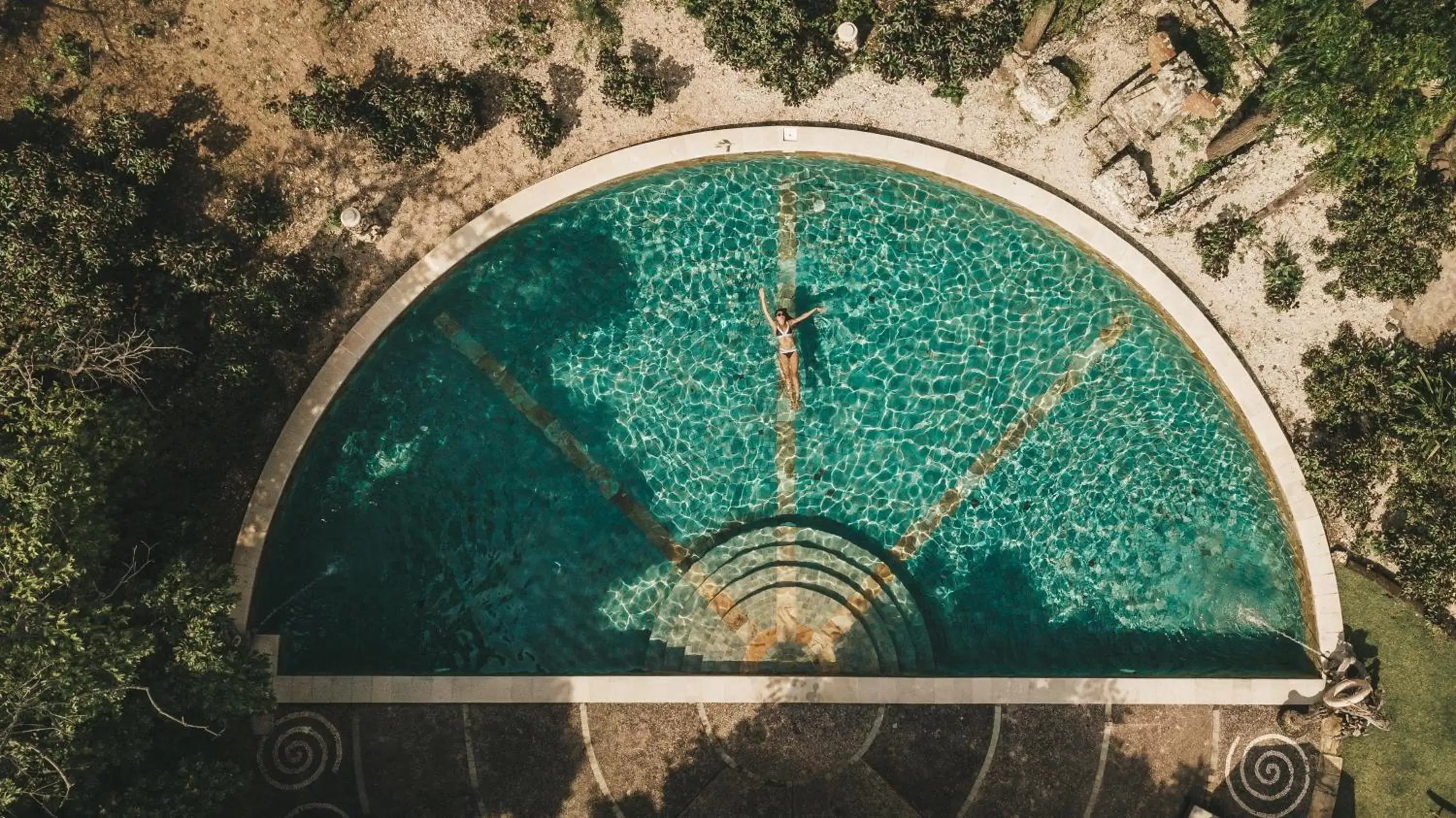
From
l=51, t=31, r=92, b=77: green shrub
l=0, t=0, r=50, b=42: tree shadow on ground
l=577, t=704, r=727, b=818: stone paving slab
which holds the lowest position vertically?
l=577, t=704, r=727, b=818: stone paving slab

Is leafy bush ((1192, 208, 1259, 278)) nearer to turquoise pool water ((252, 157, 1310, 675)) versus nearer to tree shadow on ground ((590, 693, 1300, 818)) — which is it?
turquoise pool water ((252, 157, 1310, 675))

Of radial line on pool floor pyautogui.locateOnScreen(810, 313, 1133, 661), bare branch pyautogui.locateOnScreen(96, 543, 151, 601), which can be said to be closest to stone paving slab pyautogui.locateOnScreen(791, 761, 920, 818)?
radial line on pool floor pyautogui.locateOnScreen(810, 313, 1133, 661)

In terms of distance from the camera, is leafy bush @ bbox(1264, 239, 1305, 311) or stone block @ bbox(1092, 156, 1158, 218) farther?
leafy bush @ bbox(1264, 239, 1305, 311)

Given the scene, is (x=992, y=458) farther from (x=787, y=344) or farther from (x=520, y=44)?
(x=520, y=44)

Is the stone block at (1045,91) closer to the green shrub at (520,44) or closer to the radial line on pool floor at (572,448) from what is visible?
the green shrub at (520,44)

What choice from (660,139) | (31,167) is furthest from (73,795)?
(660,139)

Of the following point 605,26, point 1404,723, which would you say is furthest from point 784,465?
point 1404,723

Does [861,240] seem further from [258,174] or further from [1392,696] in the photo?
[1392,696]
